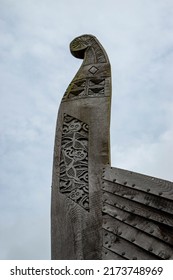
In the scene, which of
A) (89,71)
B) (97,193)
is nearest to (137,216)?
(97,193)

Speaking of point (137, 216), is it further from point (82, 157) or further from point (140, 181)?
point (82, 157)

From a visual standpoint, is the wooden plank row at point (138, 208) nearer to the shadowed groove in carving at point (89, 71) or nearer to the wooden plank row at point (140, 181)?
the wooden plank row at point (140, 181)

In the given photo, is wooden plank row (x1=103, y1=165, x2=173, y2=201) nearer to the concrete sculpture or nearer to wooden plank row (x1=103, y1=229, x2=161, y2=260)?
the concrete sculpture

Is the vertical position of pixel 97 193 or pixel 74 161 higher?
pixel 74 161

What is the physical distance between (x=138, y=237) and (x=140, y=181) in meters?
0.61

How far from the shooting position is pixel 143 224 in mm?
4586

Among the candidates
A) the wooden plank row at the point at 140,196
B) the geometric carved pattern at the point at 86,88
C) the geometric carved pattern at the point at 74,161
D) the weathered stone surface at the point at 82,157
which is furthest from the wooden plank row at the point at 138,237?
the geometric carved pattern at the point at 86,88

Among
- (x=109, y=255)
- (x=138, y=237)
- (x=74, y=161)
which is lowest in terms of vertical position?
(x=109, y=255)

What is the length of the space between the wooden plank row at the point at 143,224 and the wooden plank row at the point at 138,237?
0.11ft

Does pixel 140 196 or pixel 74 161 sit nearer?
pixel 140 196

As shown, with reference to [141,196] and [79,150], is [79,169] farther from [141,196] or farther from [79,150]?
[141,196]

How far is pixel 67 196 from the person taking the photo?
529cm

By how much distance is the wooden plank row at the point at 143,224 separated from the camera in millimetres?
4383

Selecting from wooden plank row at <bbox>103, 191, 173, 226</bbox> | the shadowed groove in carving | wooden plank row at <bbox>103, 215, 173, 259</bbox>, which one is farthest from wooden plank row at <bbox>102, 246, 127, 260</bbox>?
the shadowed groove in carving
